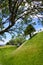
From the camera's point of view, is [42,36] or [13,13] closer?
[13,13]

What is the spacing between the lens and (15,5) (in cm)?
1138

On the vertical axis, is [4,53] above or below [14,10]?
below

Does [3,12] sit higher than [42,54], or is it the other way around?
[3,12]

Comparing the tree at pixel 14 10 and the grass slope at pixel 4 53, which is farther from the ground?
the tree at pixel 14 10

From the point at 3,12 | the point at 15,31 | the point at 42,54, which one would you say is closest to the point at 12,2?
the point at 3,12

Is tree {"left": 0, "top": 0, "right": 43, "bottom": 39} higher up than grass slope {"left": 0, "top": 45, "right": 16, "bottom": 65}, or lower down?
higher up

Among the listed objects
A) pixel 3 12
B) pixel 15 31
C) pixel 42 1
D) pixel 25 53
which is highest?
pixel 42 1

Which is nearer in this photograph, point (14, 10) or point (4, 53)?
point (14, 10)

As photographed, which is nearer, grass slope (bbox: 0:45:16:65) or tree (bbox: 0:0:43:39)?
tree (bbox: 0:0:43:39)

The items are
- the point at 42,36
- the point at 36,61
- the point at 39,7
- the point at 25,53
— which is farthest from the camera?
the point at 42,36

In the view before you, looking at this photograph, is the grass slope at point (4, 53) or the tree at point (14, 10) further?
the grass slope at point (4, 53)

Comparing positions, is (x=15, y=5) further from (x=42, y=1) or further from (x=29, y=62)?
(x=29, y=62)

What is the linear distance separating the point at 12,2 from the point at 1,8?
2052 millimetres

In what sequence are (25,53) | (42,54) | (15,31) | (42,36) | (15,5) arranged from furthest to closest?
(42,36), (25,53), (42,54), (15,31), (15,5)
